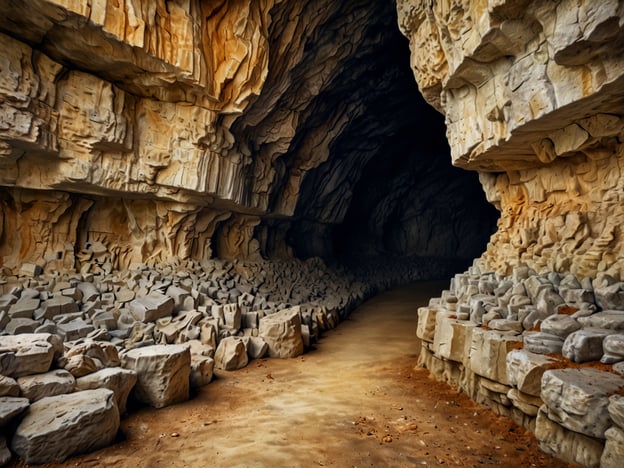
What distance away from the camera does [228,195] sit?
42.7 ft

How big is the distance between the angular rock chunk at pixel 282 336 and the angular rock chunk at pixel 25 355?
5342 mm

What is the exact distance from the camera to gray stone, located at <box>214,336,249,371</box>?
8.87m

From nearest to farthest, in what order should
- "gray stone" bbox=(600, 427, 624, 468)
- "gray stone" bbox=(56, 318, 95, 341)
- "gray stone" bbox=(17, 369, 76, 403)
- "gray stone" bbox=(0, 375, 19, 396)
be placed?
"gray stone" bbox=(600, 427, 624, 468), "gray stone" bbox=(0, 375, 19, 396), "gray stone" bbox=(17, 369, 76, 403), "gray stone" bbox=(56, 318, 95, 341)

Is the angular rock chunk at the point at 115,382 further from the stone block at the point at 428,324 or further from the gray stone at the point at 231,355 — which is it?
the stone block at the point at 428,324

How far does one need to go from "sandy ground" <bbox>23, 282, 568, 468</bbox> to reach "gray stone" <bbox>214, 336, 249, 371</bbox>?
242mm

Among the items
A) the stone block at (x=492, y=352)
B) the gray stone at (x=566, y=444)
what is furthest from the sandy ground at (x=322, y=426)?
the stone block at (x=492, y=352)

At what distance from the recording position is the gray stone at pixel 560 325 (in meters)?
5.22

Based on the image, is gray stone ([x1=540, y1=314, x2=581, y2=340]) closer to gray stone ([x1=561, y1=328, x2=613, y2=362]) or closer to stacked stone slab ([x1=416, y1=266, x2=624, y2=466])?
stacked stone slab ([x1=416, y1=266, x2=624, y2=466])

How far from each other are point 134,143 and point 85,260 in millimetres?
4188

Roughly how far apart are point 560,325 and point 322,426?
376cm

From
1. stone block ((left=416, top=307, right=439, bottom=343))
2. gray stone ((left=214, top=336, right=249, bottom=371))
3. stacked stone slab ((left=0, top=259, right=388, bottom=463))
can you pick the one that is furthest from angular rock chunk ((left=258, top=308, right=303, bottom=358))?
stone block ((left=416, top=307, right=439, bottom=343))

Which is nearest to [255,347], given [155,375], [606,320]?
[155,375]

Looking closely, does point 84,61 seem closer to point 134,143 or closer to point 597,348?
point 134,143

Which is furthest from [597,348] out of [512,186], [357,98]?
[357,98]
